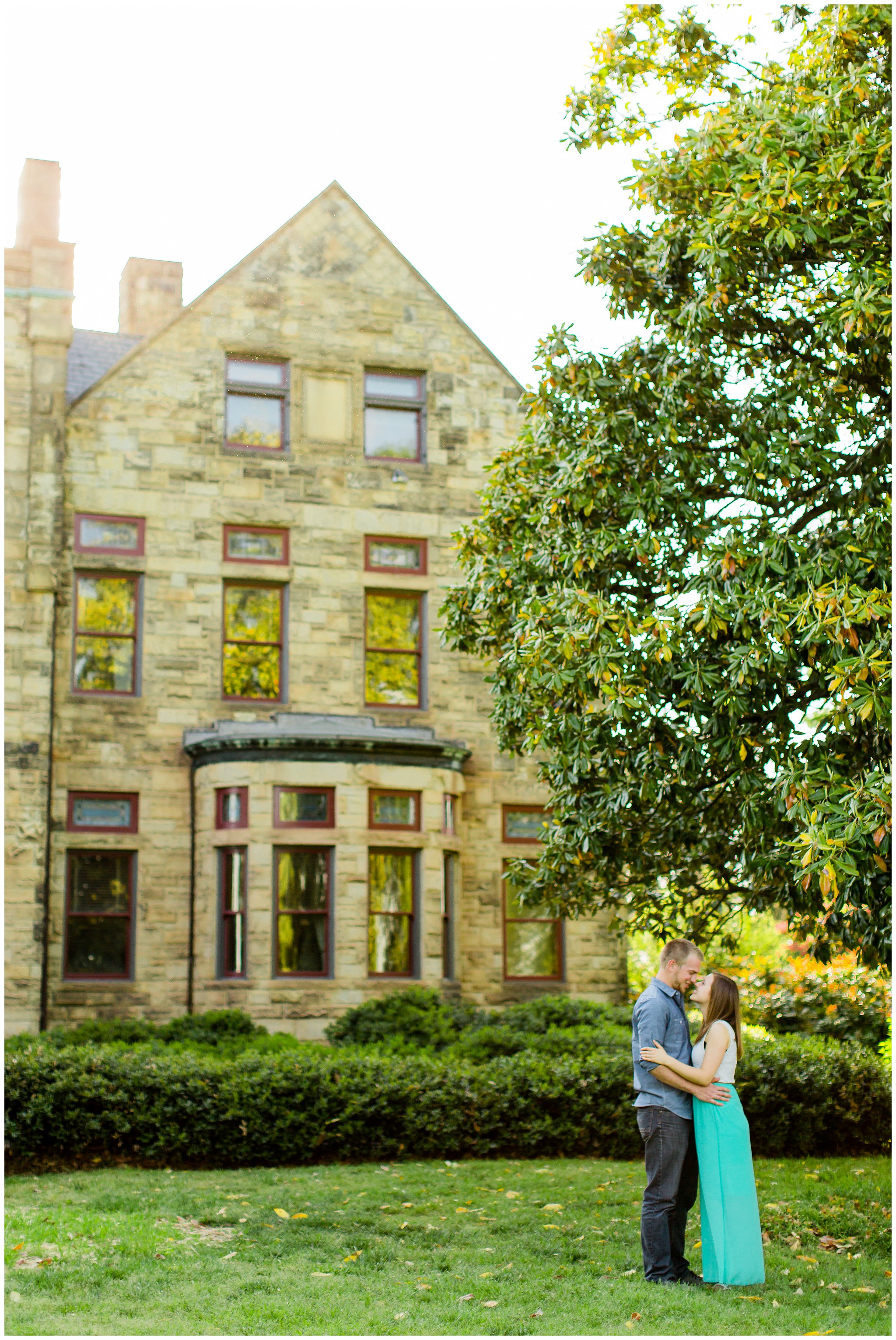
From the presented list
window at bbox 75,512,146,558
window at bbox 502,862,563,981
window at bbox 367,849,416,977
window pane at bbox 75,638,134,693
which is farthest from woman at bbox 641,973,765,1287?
window at bbox 75,512,146,558

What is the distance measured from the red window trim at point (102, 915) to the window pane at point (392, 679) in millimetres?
4300

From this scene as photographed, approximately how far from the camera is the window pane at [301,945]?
18.0 meters

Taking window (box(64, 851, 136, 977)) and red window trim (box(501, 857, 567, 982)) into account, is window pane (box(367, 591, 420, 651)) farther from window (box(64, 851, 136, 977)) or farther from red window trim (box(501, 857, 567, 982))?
window (box(64, 851, 136, 977))

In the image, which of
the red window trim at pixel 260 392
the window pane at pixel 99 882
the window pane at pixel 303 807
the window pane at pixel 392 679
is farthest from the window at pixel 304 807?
the red window trim at pixel 260 392

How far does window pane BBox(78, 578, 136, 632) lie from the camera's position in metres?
19.0

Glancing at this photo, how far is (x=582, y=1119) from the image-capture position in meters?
13.6

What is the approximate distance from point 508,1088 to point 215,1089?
2985mm

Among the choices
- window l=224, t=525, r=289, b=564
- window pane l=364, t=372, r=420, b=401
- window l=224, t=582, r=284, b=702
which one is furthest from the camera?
window pane l=364, t=372, r=420, b=401

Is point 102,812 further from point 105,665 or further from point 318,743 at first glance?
point 318,743

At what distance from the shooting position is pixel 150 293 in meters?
24.5

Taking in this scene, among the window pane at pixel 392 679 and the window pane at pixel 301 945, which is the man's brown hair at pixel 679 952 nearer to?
the window pane at pixel 301 945

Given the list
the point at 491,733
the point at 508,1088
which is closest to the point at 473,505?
the point at 491,733

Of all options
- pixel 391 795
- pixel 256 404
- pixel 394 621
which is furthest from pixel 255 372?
pixel 391 795

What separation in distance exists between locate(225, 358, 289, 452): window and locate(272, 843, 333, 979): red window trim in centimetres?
618
